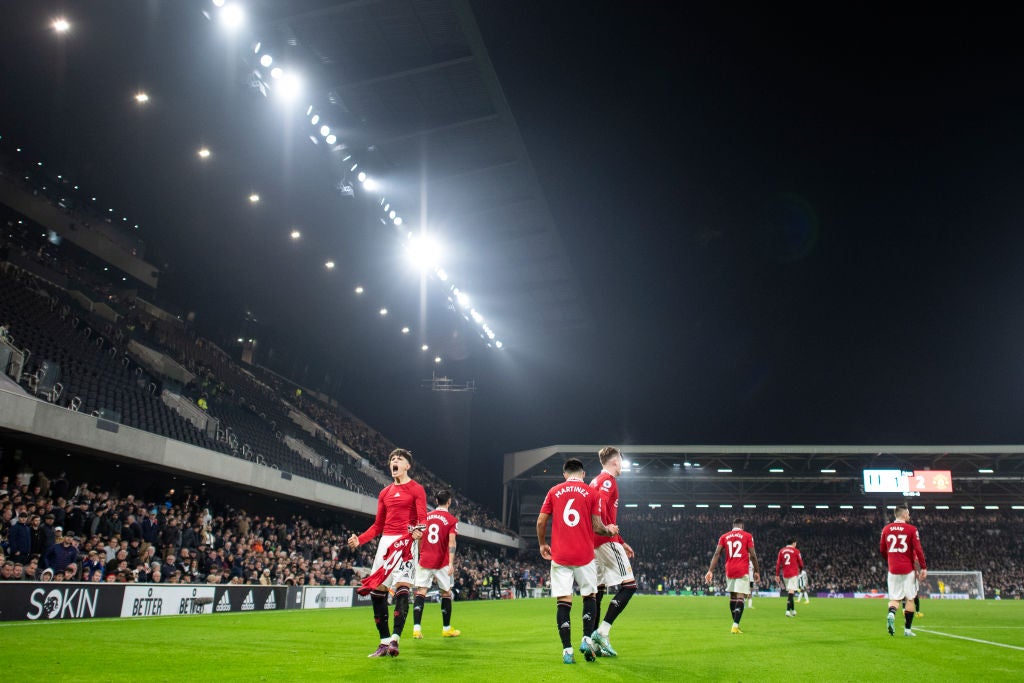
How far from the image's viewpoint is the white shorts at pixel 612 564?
7812 millimetres

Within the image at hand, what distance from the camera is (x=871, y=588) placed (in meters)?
48.7

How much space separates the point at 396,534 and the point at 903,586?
27.0ft

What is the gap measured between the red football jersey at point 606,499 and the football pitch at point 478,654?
1.19 m

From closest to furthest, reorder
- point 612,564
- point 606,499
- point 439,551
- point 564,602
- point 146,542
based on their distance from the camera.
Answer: point 564,602 < point 606,499 < point 612,564 < point 439,551 < point 146,542

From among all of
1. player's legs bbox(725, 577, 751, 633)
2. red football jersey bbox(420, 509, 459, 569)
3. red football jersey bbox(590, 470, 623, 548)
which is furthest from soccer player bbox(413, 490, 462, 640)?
player's legs bbox(725, 577, 751, 633)

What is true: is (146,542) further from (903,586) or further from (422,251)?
(422,251)

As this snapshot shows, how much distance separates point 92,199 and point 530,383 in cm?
2747

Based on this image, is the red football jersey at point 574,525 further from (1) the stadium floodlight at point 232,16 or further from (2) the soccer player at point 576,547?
(1) the stadium floodlight at point 232,16

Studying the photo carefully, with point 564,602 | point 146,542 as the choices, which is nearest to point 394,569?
point 564,602

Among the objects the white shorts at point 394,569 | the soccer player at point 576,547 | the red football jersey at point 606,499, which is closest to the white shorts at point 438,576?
the white shorts at point 394,569

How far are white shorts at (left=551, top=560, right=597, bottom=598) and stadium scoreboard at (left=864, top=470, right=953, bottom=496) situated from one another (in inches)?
1698

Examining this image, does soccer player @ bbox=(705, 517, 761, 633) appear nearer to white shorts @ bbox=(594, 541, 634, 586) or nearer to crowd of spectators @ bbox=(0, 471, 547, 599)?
white shorts @ bbox=(594, 541, 634, 586)

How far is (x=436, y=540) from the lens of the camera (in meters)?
11.1

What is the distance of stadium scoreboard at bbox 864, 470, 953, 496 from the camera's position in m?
43.8
